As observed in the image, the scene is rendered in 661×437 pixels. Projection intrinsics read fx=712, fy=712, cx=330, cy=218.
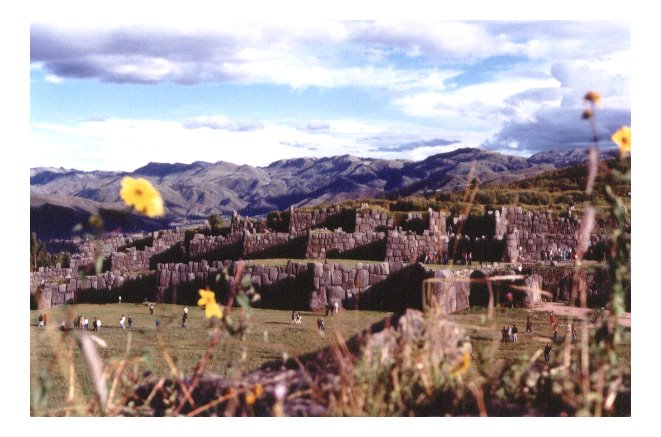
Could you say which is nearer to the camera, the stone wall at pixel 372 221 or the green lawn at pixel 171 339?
the green lawn at pixel 171 339

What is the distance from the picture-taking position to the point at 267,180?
14.1 metres

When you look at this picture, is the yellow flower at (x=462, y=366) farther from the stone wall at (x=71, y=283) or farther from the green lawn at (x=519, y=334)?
the stone wall at (x=71, y=283)

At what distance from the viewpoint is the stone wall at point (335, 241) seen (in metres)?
31.5

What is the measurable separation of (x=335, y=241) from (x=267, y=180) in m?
17.7

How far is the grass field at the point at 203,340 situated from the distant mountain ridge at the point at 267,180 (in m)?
1.84

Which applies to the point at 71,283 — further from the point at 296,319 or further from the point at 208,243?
the point at 208,243

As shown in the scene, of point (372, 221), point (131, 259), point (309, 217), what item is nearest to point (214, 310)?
point (131, 259)

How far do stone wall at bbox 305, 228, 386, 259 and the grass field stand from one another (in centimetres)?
920

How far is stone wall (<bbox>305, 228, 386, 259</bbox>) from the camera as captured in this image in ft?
103

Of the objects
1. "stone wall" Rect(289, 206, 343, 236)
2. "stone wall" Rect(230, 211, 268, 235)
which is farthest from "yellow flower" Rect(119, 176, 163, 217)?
"stone wall" Rect(289, 206, 343, 236)

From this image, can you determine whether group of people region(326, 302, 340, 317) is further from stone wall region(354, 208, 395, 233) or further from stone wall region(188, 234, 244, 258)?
stone wall region(354, 208, 395, 233)

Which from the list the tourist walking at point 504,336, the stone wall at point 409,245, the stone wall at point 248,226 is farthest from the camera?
the stone wall at point 248,226

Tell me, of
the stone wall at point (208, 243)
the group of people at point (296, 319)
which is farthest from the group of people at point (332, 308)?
the stone wall at point (208, 243)
